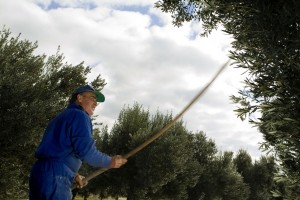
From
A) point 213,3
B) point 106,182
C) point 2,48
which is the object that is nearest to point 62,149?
point 213,3

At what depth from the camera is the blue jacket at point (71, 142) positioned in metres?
4.67

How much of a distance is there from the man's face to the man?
0.28m

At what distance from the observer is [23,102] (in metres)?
18.3

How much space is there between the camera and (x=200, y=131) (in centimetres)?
5238

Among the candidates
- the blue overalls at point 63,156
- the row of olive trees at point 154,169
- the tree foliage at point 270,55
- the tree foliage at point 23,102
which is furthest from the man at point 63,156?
the row of olive trees at point 154,169

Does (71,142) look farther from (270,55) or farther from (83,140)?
(270,55)

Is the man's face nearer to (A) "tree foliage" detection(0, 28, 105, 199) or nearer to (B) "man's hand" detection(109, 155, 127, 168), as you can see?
(B) "man's hand" detection(109, 155, 127, 168)

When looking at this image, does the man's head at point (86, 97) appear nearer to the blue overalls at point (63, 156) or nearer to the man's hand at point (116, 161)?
the blue overalls at point (63, 156)

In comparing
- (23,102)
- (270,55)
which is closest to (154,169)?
(23,102)

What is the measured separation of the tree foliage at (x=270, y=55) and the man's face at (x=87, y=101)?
10.6ft

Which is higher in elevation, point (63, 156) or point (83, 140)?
point (83, 140)

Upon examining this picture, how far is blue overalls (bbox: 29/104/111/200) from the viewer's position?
15.0 ft

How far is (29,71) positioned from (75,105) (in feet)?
54.9

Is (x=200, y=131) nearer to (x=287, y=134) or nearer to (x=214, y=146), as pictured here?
(x=214, y=146)
